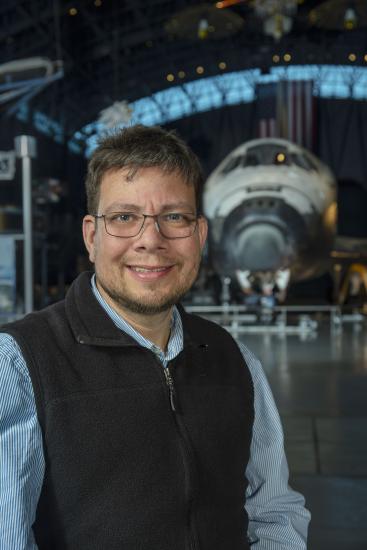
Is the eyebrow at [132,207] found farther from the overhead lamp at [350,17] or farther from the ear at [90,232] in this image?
the overhead lamp at [350,17]

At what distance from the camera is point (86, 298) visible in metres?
1.44

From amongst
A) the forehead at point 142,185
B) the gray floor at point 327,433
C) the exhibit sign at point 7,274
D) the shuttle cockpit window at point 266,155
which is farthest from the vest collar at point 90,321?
the shuttle cockpit window at point 266,155

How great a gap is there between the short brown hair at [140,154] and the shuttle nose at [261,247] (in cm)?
756

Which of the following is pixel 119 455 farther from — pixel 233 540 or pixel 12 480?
pixel 233 540

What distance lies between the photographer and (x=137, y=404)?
1314 mm

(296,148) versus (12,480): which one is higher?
(296,148)

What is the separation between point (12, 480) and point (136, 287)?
18.5 inches

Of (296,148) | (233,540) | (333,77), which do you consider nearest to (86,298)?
(233,540)

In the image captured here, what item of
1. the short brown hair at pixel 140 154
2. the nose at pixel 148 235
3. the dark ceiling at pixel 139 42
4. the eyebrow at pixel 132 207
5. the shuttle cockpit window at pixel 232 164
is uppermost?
the dark ceiling at pixel 139 42

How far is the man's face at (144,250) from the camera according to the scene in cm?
139

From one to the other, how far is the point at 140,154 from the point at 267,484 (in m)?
0.85

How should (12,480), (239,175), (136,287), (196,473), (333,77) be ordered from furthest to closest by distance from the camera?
(333,77)
(239,175)
(136,287)
(196,473)
(12,480)

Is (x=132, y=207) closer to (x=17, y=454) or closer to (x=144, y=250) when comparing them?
(x=144, y=250)

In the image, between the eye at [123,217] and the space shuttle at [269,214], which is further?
the space shuttle at [269,214]
